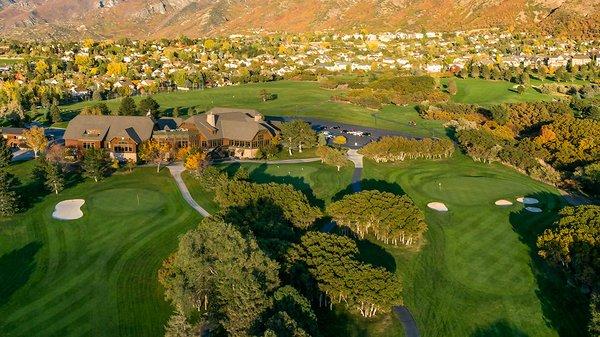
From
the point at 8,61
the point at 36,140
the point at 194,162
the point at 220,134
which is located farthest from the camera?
the point at 8,61

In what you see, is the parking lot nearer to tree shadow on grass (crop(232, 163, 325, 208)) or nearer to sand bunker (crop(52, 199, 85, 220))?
tree shadow on grass (crop(232, 163, 325, 208))

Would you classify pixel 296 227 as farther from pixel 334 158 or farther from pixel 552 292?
pixel 334 158

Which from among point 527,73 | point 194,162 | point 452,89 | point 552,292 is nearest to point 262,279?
point 552,292

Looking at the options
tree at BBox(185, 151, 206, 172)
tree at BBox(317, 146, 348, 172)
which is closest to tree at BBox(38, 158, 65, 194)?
tree at BBox(185, 151, 206, 172)

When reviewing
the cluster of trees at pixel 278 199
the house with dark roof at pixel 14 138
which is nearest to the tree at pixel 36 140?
the house with dark roof at pixel 14 138

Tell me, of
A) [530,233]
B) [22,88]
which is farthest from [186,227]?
[22,88]

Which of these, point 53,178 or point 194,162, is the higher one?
point 53,178
